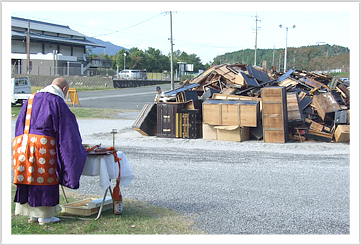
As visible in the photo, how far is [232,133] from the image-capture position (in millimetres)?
14656

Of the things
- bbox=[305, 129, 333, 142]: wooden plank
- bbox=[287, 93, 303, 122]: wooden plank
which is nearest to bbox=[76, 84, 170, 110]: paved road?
bbox=[287, 93, 303, 122]: wooden plank

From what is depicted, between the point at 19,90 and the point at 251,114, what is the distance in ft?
65.1

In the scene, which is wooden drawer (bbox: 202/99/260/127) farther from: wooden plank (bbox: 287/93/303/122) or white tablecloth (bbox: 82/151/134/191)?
white tablecloth (bbox: 82/151/134/191)

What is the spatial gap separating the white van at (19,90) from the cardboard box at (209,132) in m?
16.0

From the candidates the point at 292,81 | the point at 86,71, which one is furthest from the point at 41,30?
the point at 292,81

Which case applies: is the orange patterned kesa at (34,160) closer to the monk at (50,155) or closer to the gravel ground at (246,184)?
the monk at (50,155)

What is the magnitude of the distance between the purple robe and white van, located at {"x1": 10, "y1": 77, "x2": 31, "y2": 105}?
23.1 metres

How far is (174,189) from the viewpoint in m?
7.72

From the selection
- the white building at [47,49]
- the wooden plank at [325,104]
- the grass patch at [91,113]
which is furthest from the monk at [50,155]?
the white building at [47,49]

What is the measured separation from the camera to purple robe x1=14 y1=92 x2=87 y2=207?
204 inches

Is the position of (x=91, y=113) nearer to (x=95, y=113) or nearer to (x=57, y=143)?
(x=95, y=113)

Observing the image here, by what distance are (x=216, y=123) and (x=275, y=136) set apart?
2119 mm

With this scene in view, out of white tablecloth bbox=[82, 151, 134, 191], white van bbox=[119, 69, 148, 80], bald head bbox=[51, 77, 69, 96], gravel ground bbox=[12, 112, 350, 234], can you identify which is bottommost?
gravel ground bbox=[12, 112, 350, 234]

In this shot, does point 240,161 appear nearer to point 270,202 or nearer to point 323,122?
point 270,202
